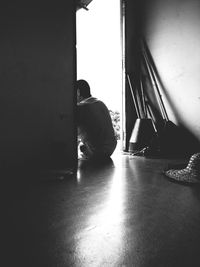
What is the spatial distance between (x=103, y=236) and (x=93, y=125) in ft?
6.36

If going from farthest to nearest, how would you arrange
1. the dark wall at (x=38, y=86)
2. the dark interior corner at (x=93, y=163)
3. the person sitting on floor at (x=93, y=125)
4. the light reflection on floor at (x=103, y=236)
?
1. the person sitting on floor at (x=93, y=125)
2. the dark wall at (x=38, y=86)
3. the dark interior corner at (x=93, y=163)
4. the light reflection on floor at (x=103, y=236)

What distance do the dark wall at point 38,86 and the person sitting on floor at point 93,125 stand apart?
26 centimetres

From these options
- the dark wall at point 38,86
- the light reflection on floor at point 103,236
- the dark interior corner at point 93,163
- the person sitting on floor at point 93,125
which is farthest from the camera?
the person sitting on floor at point 93,125

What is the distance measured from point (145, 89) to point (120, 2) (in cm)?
154

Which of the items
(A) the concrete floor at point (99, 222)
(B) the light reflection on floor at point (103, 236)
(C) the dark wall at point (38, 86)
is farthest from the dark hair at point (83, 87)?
(B) the light reflection on floor at point (103, 236)

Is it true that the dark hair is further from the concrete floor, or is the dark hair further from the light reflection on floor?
the light reflection on floor

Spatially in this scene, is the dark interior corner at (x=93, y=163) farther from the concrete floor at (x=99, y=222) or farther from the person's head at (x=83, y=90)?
the person's head at (x=83, y=90)

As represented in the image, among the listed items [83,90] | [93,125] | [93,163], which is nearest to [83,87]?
[83,90]

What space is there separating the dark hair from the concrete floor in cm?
123

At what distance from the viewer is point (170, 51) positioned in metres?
3.84

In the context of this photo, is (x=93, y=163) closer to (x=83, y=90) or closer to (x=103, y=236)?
(x=83, y=90)

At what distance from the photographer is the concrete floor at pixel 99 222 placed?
96cm

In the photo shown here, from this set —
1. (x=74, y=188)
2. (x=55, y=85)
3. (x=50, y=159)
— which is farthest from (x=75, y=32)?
(x=74, y=188)

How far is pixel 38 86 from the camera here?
229cm
